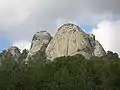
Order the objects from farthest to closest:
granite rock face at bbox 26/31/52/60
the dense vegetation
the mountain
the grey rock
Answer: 1. granite rock face at bbox 26/31/52/60
2. the grey rock
3. the mountain
4. the dense vegetation

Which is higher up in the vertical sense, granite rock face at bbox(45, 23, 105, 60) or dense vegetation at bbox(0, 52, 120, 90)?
granite rock face at bbox(45, 23, 105, 60)

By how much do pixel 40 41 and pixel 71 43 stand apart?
1820 cm

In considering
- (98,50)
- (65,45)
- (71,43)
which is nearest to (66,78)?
(71,43)

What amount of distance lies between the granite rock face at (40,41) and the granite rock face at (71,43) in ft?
13.7

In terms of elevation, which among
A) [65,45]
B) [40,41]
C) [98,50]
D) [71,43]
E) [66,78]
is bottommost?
[66,78]

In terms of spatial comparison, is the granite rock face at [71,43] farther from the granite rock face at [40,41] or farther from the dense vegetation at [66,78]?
the dense vegetation at [66,78]

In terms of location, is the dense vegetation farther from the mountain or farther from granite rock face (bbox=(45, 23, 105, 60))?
granite rock face (bbox=(45, 23, 105, 60))

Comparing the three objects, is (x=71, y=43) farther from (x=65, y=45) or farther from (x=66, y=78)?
(x=66, y=78)

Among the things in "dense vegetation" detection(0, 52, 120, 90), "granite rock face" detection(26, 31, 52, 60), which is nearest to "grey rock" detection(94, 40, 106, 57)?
"granite rock face" detection(26, 31, 52, 60)

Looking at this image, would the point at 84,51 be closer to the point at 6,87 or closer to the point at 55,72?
the point at 55,72

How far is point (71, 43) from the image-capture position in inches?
6964

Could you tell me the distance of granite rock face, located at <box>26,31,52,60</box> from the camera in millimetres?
184250

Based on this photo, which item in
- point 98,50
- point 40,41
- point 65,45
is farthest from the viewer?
point 40,41

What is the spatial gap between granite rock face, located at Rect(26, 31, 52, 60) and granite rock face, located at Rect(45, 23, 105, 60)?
4187 millimetres
